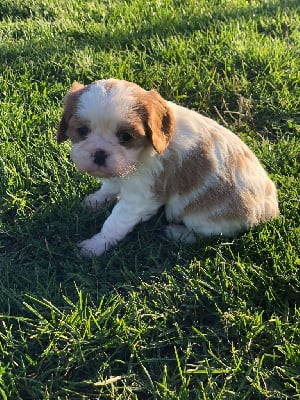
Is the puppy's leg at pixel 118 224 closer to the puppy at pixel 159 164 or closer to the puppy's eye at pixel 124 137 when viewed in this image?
the puppy at pixel 159 164

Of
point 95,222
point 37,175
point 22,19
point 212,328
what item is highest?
point 22,19

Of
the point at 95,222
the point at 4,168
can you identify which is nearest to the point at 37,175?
the point at 4,168

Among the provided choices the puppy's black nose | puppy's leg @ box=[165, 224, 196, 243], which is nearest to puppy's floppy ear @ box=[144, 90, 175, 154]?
the puppy's black nose

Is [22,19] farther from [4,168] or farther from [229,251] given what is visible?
[229,251]

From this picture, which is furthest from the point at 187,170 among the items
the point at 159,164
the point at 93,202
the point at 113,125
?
the point at 93,202

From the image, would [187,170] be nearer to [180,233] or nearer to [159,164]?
[159,164]

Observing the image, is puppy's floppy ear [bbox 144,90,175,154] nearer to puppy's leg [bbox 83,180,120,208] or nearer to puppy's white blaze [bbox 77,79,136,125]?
puppy's white blaze [bbox 77,79,136,125]
